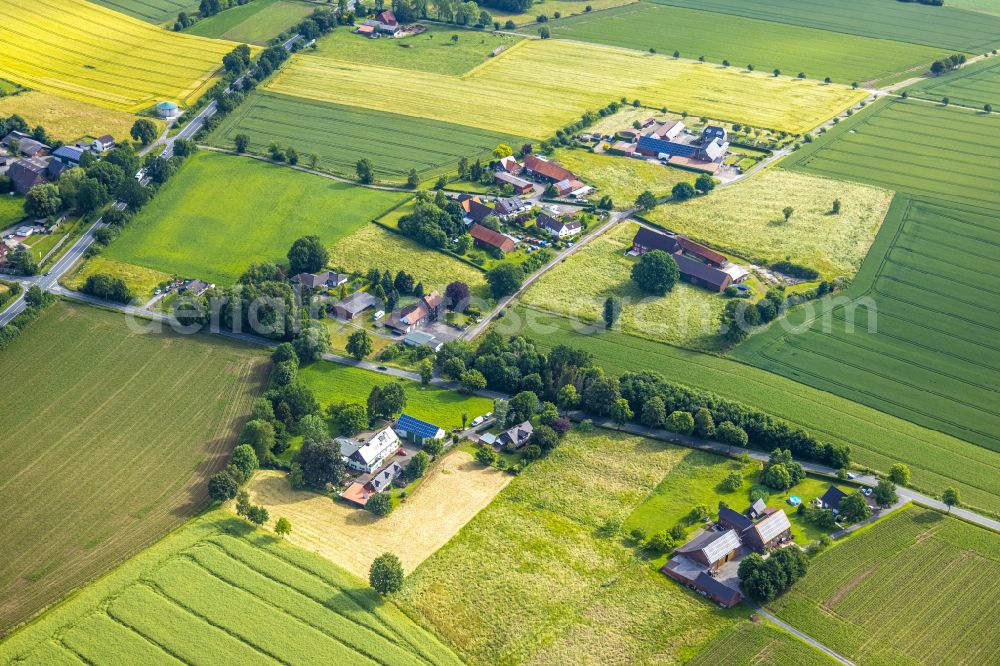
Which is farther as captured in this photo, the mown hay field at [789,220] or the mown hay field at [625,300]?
the mown hay field at [789,220]

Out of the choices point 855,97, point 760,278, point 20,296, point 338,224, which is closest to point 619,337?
point 760,278

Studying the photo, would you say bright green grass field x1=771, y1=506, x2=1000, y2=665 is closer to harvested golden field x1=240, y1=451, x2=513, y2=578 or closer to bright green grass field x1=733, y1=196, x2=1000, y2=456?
bright green grass field x1=733, y1=196, x2=1000, y2=456

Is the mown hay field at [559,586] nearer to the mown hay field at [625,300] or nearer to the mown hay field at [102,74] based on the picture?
the mown hay field at [625,300]

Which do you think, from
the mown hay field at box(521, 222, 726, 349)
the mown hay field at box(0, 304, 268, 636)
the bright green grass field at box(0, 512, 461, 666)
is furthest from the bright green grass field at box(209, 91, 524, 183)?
the bright green grass field at box(0, 512, 461, 666)

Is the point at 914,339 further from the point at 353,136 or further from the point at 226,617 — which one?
the point at 353,136

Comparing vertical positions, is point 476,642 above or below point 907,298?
below

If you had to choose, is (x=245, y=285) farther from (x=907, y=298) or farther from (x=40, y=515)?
(x=907, y=298)

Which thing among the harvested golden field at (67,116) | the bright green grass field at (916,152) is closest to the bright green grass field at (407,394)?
the harvested golden field at (67,116)
